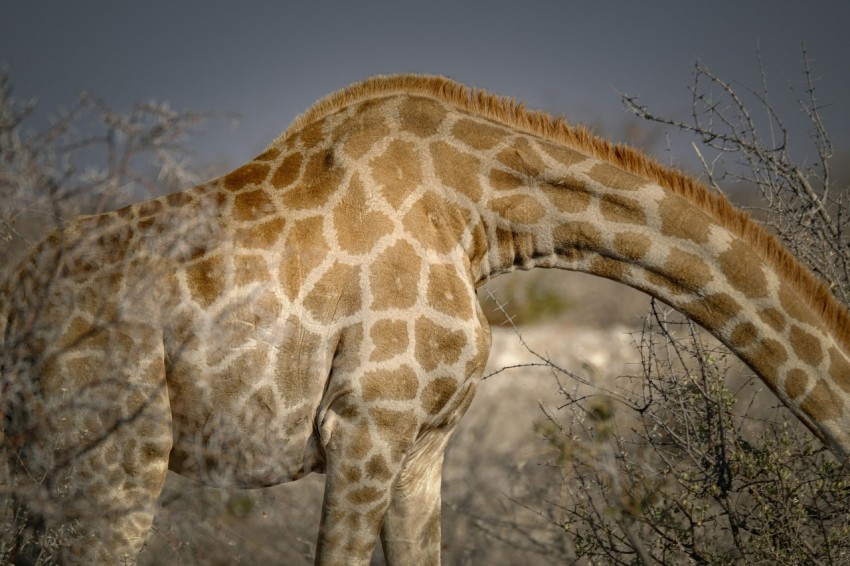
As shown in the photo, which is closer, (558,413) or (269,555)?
(269,555)


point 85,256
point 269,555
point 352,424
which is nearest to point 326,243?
point 352,424

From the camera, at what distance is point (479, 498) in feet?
19.3

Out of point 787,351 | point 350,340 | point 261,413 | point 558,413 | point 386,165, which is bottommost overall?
point 261,413

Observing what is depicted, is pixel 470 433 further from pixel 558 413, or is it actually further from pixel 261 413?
pixel 261 413

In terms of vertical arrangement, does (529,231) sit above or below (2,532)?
above

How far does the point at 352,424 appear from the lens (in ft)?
9.36

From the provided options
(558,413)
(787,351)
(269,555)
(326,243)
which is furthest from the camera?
(558,413)

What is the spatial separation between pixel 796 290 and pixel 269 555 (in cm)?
376

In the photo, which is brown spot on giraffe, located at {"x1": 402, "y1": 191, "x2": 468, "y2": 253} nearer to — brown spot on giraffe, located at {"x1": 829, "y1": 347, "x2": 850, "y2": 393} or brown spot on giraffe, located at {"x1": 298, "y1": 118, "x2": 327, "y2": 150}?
brown spot on giraffe, located at {"x1": 298, "y1": 118, "x2": 327, "y2": 150}

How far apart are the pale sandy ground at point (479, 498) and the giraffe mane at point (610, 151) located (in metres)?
0.76

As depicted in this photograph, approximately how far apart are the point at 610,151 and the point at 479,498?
11.7 ft

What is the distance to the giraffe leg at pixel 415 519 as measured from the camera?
3.28 m

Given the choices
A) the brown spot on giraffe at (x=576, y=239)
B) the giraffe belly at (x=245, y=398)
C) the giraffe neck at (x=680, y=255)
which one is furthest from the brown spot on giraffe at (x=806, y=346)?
the giraffe belly at (x=245, y=398)

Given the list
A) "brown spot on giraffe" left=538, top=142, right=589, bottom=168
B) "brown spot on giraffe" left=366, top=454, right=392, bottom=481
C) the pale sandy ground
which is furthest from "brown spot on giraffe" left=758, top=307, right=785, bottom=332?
"brown spot on giraffe" left=366, top=454, right=392, bottom=481
